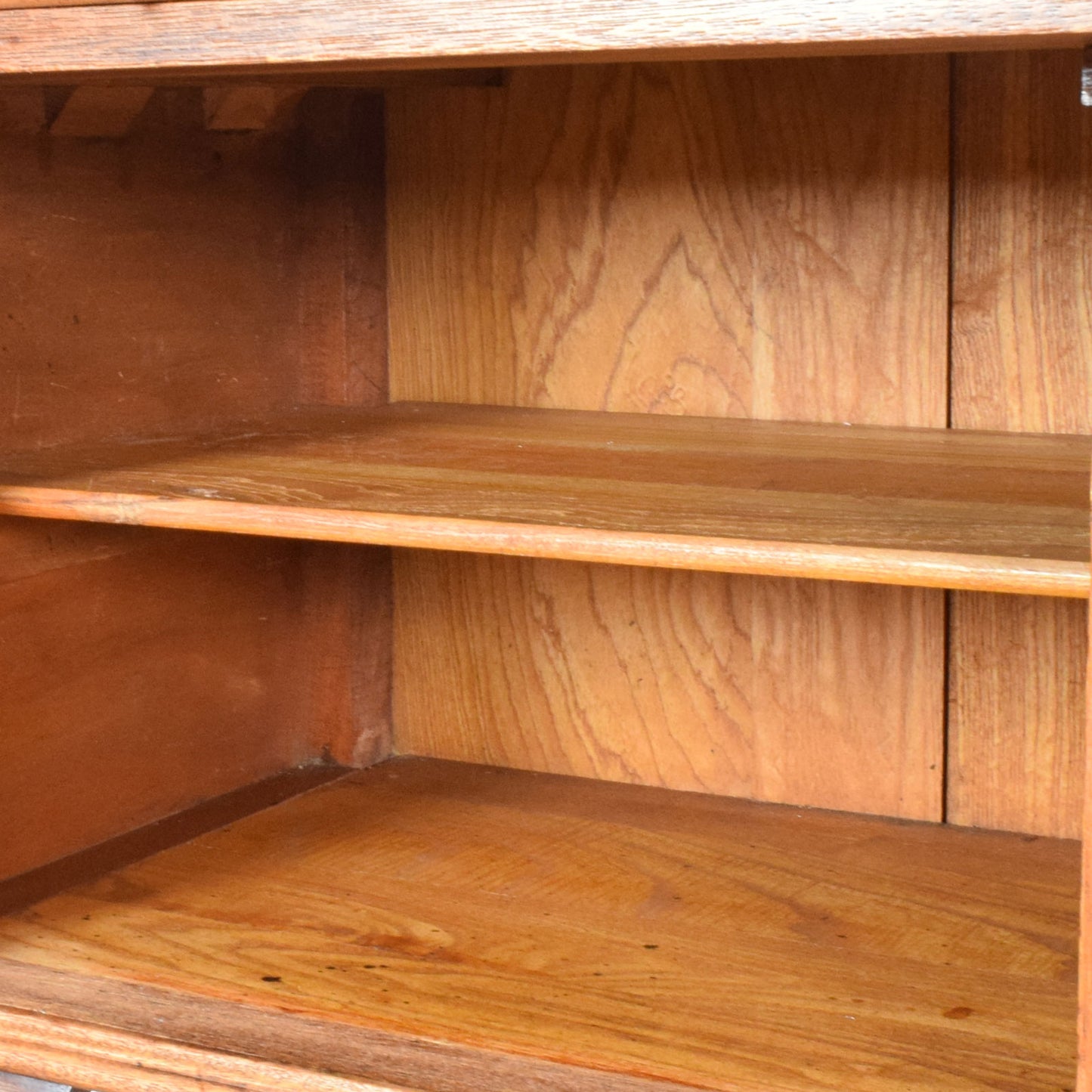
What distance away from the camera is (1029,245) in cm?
126

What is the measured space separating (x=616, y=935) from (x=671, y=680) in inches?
13.0

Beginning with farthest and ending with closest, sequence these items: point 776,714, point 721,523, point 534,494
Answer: point 776,714 → point 534,494 → point 721,523

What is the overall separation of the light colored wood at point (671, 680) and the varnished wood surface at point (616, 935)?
4 cm

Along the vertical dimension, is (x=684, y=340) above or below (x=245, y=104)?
below

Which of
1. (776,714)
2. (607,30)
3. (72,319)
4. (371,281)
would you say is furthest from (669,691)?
(607,30)

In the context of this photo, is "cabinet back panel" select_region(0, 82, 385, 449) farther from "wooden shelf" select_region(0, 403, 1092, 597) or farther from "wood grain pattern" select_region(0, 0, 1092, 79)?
"wood grain pattern" select_region(0, 0, 1092, 79)

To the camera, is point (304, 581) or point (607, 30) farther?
point (304, 581)

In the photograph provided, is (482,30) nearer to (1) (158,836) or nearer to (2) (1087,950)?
(2) (1087,950)

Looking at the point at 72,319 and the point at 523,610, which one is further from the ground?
the point at 72,319

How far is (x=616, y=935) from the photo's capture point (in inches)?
45.8

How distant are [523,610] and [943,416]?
0.42 metres

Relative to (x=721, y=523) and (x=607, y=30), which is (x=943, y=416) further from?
(x=607, y=30)

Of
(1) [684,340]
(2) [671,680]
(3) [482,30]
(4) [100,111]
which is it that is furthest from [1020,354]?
(4) [100,111]

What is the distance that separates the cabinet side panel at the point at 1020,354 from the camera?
1247 mm
